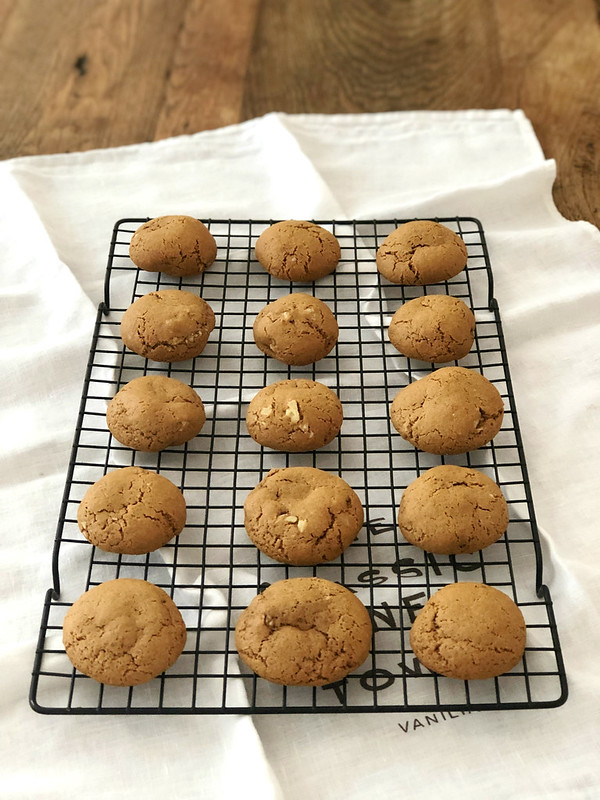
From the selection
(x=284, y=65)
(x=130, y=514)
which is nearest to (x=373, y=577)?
(x=130, y=514)

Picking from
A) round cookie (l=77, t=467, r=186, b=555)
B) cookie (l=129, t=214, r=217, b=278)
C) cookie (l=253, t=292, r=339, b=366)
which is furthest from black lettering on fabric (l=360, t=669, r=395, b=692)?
cookie (l=129, t=214, r=217, b=278)

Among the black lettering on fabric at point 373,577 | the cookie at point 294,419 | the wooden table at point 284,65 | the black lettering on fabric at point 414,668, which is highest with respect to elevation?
the wooden table at point 284,65

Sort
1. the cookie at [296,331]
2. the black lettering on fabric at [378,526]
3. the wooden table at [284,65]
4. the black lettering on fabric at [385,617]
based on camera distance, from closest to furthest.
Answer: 1. the black lettering on fabric at [385,617]
2. the black lettering on fabric at [378,526]
3. the cookie at [296,331]
4. the wooden table at [284,65]

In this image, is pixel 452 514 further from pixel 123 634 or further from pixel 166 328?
pixel 166 328

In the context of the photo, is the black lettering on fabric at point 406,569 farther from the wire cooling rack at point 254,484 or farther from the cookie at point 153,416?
the cookie at point 153,416

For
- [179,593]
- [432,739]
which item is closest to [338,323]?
[179,593]

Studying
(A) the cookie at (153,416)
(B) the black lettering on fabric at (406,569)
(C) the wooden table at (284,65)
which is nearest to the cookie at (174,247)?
(A) the cookie at (153,416)

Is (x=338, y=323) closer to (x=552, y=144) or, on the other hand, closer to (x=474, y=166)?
(x=474, y=166)
